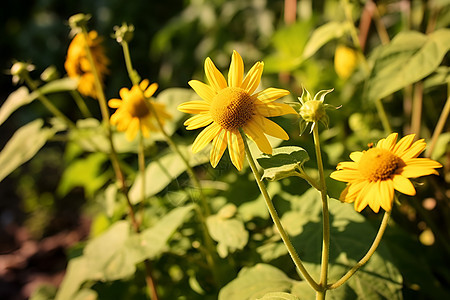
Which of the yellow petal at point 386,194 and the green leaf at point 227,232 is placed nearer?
the yellow petal at point 386,194

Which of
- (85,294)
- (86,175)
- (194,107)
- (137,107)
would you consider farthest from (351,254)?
(86,175)

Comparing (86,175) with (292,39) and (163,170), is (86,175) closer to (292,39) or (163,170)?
(163,170)

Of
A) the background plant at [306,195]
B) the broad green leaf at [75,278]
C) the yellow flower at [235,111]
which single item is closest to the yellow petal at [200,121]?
the yellow flower at [235,111]

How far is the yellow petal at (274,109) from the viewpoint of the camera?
60 cm

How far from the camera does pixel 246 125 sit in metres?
0.62

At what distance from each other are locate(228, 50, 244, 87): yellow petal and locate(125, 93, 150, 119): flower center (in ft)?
1.21

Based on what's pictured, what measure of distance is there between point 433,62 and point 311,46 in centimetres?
26

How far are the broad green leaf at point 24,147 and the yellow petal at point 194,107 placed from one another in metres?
0.47

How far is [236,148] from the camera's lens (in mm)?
619

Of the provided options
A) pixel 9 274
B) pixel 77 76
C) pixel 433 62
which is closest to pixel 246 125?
pixel 433 62

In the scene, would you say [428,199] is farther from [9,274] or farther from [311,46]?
[9,274]

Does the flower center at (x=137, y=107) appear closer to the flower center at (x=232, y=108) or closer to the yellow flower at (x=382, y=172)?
the flower center at (x=232, y=108)

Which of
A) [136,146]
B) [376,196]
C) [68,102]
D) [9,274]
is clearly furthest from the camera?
[68,102]

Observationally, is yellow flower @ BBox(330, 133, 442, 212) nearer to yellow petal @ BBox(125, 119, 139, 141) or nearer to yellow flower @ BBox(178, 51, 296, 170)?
yellow flower @ BBox(178, 51, 296, 170)
